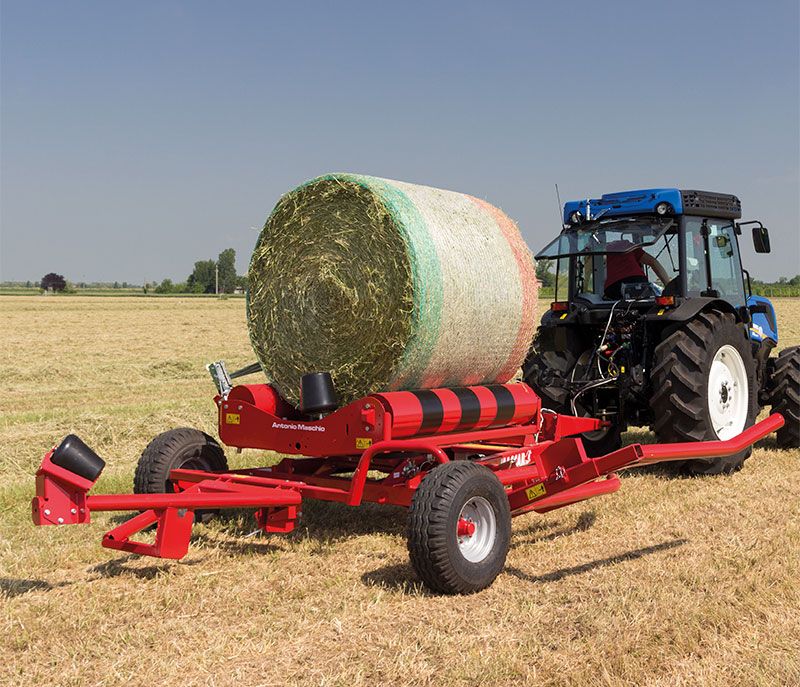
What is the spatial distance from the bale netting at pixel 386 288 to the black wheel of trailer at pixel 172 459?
643 mm

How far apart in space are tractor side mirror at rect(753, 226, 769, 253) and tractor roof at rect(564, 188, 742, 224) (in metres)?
0.22

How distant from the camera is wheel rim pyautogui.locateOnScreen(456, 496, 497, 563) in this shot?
16.2 feet

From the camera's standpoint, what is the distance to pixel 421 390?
5.77 meters

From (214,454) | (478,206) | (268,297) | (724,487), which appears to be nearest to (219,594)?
(214,454)

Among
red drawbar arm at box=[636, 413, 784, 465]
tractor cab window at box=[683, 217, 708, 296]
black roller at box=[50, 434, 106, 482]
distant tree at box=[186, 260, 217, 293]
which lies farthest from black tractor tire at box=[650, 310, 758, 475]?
distant tree at box=[186, 260, 217, 293]

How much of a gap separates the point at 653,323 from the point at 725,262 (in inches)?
46.9

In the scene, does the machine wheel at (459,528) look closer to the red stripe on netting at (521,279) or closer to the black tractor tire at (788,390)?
the red stripe on netting at (521,279)

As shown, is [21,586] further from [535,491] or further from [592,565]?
[592,565]

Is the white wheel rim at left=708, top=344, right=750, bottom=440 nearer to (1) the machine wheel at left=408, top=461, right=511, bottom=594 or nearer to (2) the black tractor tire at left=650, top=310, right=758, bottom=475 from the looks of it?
(2) the black tractor tire at left=650, top=310, right=758, bottom=475

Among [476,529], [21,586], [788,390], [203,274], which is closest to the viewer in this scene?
[21,586]

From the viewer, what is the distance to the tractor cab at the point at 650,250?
781cm

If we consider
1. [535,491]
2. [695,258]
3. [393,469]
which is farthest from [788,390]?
[393,469]

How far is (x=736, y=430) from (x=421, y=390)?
346 cm

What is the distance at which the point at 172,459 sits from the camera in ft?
19.5
